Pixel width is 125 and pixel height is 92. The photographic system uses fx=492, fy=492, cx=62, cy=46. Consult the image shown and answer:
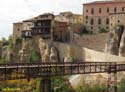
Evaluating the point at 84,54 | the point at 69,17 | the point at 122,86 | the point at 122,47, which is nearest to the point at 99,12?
the point at 69,17

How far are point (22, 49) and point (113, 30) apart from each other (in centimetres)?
2056

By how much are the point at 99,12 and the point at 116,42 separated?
44.7ft

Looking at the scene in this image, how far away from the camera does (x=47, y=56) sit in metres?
84.7

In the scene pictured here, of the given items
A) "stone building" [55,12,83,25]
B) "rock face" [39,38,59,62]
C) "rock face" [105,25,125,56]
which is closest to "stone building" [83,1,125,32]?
"stone building" [55,12,83,25]

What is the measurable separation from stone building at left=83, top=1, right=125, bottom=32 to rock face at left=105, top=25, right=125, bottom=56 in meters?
7.40

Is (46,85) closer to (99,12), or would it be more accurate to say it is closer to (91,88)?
(91,88)

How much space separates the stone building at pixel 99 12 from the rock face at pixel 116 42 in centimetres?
740

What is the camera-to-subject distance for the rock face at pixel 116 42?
73588 millimetres

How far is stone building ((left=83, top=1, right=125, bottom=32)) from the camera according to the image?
85.6 m

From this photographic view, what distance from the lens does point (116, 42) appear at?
2980 inches

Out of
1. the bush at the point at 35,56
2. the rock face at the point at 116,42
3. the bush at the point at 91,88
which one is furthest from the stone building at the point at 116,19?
the bush at the point at 91,88

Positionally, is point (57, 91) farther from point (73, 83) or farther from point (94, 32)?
point (94, 32)

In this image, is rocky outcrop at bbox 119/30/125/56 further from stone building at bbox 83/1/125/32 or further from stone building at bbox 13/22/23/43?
stone building at bbox 13/22/23/43

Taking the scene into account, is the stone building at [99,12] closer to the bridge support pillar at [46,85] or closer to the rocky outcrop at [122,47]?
the rocky outcrop at [122,47]
